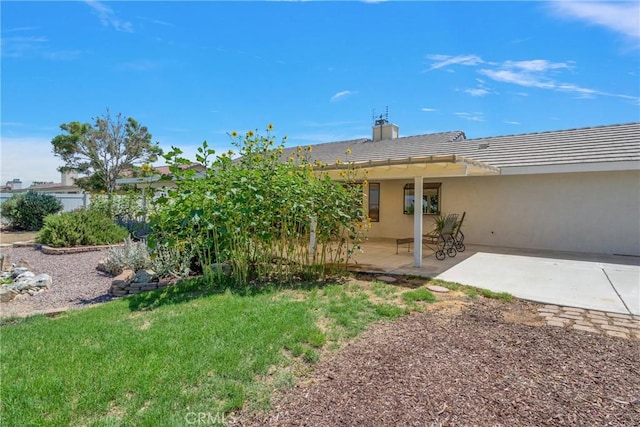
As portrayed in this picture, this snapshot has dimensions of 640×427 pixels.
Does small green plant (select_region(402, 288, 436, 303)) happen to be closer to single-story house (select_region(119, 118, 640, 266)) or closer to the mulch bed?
the mulch bed

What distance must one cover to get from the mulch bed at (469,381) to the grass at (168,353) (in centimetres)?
27

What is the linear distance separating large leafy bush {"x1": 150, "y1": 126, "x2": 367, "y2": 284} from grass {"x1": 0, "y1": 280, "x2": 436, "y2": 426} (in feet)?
3.19

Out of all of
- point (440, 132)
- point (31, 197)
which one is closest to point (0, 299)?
point (31, 197)

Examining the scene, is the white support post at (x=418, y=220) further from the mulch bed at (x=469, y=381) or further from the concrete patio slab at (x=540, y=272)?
the mulch bed at (x=469, y=381)

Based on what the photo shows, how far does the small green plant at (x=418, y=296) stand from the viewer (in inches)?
200

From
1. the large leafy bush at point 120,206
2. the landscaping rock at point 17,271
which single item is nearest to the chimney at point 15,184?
the large leafy bush at point 120,206

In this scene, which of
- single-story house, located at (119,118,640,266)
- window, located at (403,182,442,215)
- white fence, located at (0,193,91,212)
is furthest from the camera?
white fence, located at (0,193,91,212)

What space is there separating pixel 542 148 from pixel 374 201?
5541 millimetres

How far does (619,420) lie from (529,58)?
40.0 feet

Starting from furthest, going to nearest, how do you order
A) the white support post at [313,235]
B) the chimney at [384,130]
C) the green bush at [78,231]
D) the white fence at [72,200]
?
the chimney at [384,130] < the white fence at [72,200] < the green bush at [78,231] < the white support post at [313,235]

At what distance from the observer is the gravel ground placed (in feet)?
17.7

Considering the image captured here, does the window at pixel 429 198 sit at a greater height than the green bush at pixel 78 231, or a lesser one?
greater

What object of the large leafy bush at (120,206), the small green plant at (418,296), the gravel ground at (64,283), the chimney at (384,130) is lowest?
the gravel ground at (64,283)

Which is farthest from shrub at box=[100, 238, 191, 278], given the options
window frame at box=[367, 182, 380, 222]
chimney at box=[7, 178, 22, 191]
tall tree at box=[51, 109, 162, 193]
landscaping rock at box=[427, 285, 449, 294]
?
chimney at box=[7, 178, 22, 191]
